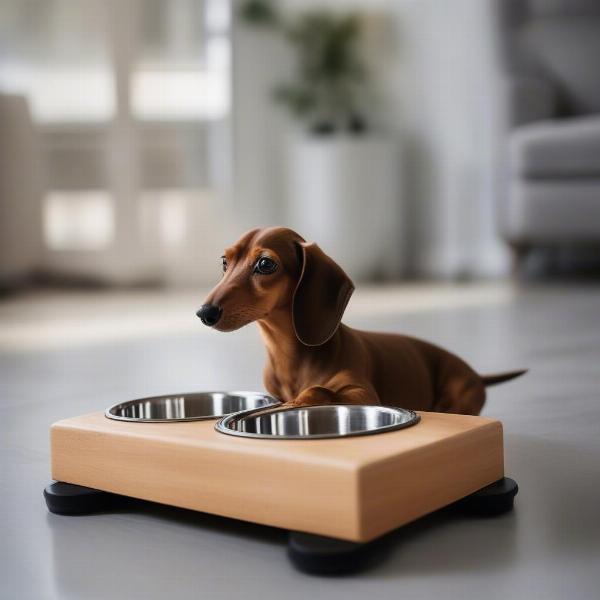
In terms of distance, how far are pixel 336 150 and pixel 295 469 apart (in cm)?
336

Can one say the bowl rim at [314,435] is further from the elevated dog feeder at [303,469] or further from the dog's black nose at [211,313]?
the dog's black nose at [211,313]

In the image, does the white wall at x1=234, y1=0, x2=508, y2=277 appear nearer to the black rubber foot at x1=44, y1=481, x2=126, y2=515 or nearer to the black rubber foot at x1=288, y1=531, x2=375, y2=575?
the black rubber foot at x1=44, y1=481, x2=126, y2=515

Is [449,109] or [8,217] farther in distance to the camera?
[449,109]

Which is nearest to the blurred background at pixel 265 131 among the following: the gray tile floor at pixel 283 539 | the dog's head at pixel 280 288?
the gray tile floor at pixel 283 539

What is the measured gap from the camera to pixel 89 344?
2.57 m

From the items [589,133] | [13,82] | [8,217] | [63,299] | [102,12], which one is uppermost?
[102,12]

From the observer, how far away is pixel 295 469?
2.93 feet

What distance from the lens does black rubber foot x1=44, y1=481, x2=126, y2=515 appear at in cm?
107

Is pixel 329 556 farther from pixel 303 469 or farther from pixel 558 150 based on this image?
pixel 558 150

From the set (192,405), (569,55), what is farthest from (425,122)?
(192,405)

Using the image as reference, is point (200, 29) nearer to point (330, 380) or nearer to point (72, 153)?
point (72, 153)

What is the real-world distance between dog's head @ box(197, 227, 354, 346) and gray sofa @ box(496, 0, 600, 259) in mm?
2549

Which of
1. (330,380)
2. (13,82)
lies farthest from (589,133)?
(330,380)

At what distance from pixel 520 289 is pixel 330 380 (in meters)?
2.66
